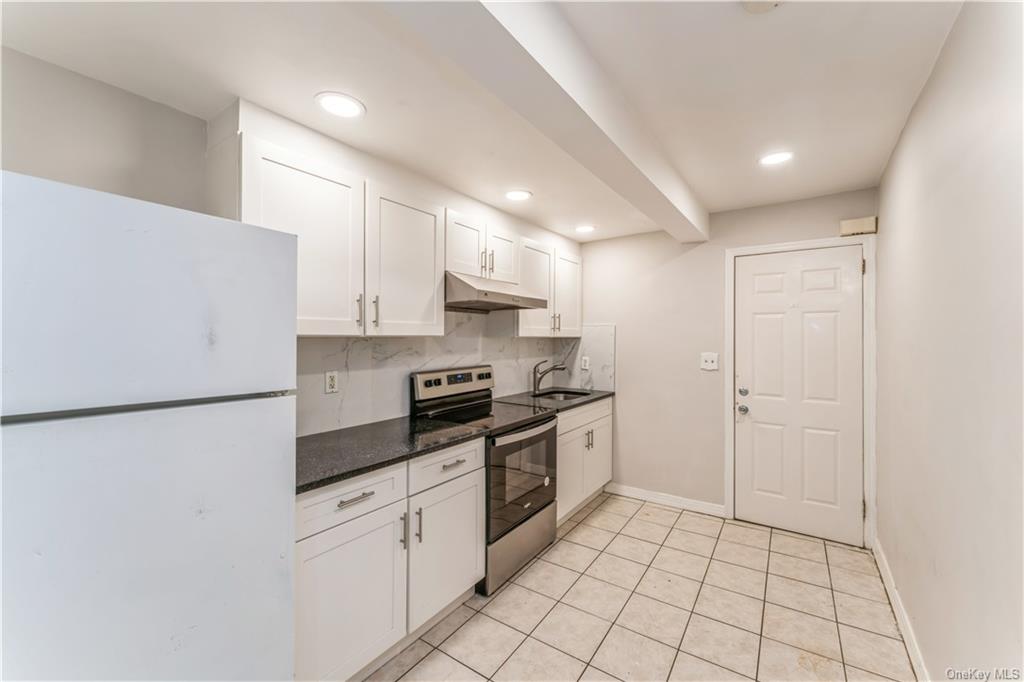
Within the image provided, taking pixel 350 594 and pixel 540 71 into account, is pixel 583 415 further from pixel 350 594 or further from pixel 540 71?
pixel 540 71

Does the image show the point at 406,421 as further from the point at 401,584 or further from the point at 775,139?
the point at 775,139

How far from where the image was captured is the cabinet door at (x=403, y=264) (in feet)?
6.86

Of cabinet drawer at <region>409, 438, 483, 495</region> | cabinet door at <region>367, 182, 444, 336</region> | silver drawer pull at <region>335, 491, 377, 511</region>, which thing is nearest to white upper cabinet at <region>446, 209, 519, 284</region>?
cabinet door at <region>367, 182, 444, 336</region>

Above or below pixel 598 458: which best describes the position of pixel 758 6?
above

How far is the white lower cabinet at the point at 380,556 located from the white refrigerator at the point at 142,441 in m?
0.29

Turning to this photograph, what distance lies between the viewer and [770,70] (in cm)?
158

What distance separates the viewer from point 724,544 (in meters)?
2.89

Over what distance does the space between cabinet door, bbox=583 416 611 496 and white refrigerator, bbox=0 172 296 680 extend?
8.14 feet

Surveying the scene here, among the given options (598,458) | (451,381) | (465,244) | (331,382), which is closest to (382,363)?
(331,382)

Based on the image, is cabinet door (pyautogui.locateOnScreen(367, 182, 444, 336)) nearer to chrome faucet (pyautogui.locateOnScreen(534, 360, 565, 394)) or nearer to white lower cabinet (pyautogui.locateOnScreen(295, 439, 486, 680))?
white lower cabinet (pyautogui.locateOnScreen(295, 439, 486, 680))

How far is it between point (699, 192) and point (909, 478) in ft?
6.41

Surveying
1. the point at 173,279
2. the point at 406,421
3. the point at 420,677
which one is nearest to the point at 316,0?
the point at 173,279

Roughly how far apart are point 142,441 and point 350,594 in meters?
1.02

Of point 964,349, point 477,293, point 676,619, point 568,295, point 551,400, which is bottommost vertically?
point 676,619
